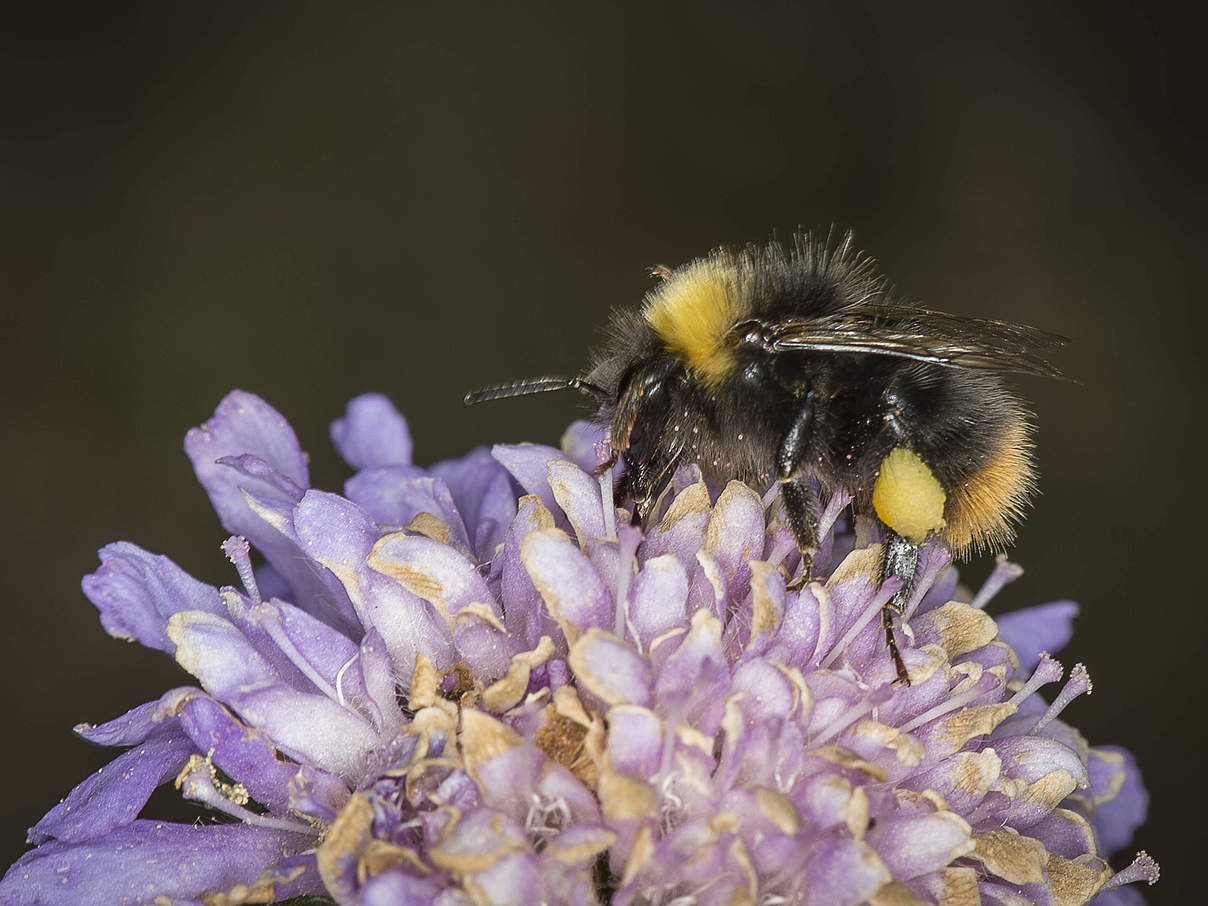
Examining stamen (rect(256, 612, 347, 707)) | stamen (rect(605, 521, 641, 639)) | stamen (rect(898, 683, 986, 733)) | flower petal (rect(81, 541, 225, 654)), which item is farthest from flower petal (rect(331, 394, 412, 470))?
stamen (rect(898, 683, 986, 733))

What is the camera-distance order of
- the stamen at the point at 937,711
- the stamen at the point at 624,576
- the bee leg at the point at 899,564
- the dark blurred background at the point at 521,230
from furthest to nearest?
the dark blurred background at the point at 521,230 < the bee leg at the point at 899,564 < the stamen at the point at 937,711 < the stamen at the point at 624,576

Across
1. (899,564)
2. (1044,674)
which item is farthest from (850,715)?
(1044,674)

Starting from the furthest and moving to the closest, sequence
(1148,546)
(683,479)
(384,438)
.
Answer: (1148,546), (384,438), (683,479)

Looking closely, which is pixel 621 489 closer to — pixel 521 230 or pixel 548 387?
Result: pixel 548 387

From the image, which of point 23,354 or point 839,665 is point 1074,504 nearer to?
point 839,665

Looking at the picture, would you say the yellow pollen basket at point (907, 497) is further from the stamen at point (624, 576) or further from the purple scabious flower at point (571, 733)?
the stamen at point (624, 576)

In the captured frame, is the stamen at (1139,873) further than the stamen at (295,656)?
Yes

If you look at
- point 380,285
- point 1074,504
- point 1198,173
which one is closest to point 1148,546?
point 1074,504

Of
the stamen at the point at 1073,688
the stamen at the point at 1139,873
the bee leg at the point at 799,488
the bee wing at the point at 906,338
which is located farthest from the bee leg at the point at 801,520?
the stamen at the point at 1139,873
